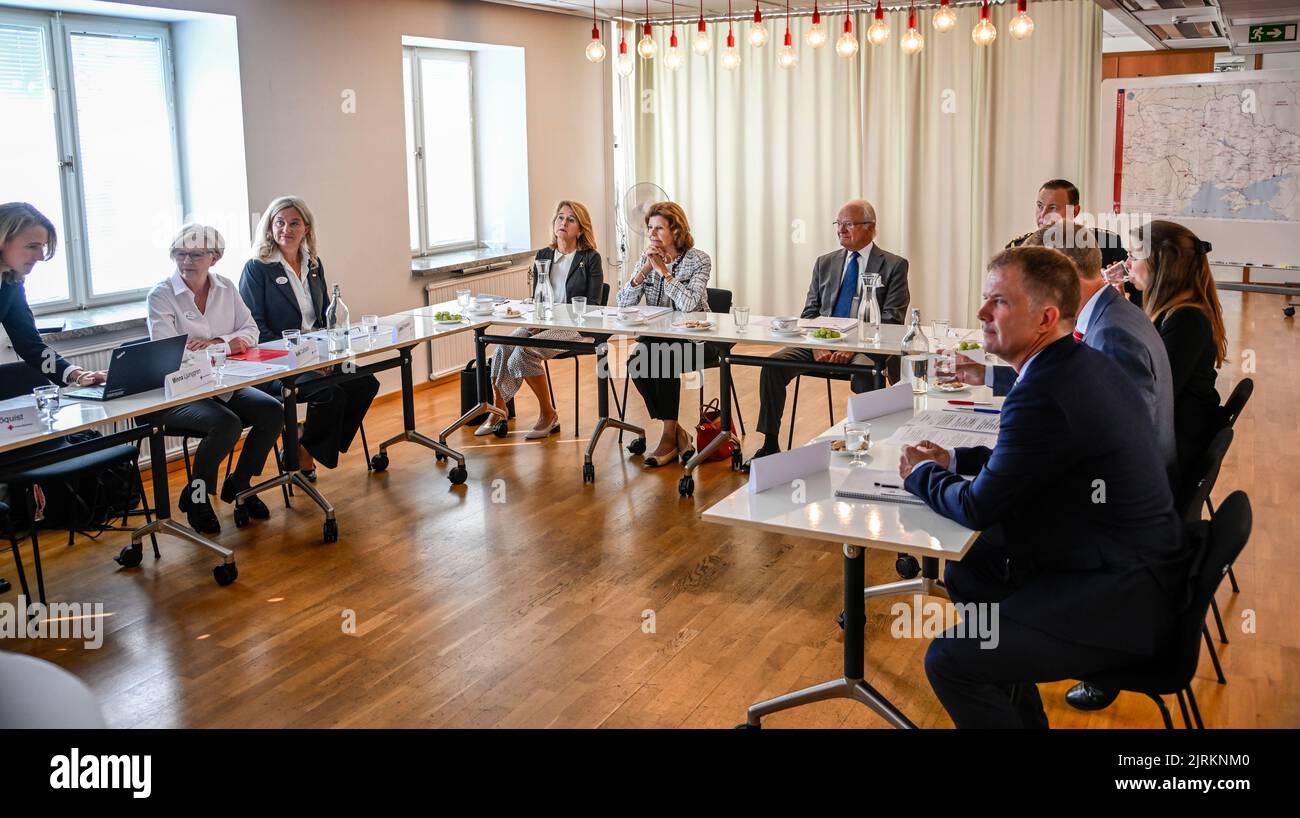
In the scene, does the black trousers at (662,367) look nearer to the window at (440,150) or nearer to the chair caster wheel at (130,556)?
the chair caster wheel at (130,556)

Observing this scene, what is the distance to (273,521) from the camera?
5.14 metres

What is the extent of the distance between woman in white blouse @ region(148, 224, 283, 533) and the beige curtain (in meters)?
4.86

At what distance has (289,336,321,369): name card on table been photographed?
4.87 m

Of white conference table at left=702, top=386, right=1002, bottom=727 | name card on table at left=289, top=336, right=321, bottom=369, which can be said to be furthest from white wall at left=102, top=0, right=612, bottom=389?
white conference table at left=702, top=386, right=1002, bottom=727

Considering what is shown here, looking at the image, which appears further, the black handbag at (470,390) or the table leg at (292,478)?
the black handbag at (470,390)

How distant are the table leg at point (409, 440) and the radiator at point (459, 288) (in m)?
2.01

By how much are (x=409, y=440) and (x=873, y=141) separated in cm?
466

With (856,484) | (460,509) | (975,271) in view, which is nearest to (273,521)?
(460,509)

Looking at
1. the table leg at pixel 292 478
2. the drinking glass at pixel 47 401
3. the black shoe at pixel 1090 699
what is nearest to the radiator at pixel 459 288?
the table leg at pixel 292 478

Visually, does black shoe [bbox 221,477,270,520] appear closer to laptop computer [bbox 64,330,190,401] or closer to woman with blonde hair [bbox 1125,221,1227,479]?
laptop computer [bbox 64,330,190,401]

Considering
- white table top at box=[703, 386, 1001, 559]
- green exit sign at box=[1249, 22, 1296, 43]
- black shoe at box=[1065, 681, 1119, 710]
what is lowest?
black shoe at box=[1065, 681, 1119, 710]

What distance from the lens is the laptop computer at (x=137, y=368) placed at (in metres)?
4.21
